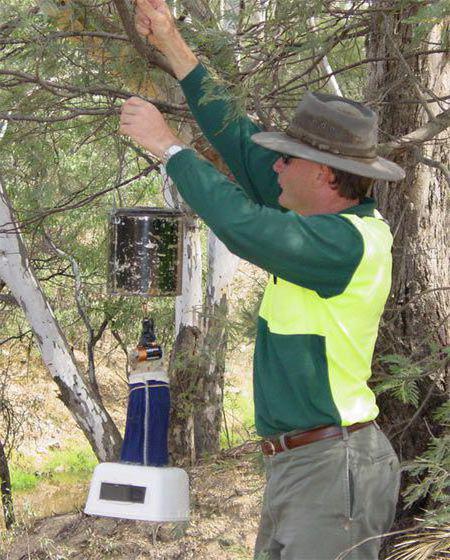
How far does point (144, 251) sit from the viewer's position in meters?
4.20

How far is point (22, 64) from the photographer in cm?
458

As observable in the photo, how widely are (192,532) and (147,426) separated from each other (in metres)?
2.77

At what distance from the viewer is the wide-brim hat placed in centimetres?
Answer: 277

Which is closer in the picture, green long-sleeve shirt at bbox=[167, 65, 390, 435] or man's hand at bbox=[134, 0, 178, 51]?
green long-sleeve shirt at bbox=[167, 65, 390, 435]

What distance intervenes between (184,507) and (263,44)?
6.18 ft

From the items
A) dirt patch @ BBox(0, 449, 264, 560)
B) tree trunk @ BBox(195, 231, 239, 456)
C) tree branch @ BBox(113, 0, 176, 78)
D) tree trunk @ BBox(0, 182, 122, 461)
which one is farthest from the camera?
tree trunk @ BBox(195, 231, 239, 456)

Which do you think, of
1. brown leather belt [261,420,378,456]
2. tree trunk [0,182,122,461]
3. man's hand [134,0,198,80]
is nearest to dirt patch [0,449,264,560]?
tree trunk [0,182,122,461]

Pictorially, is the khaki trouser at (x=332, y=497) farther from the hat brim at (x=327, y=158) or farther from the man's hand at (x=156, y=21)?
the man's hand at (x=156, y=21)

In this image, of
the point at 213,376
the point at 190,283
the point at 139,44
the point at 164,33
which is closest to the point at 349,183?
the point at 164,33

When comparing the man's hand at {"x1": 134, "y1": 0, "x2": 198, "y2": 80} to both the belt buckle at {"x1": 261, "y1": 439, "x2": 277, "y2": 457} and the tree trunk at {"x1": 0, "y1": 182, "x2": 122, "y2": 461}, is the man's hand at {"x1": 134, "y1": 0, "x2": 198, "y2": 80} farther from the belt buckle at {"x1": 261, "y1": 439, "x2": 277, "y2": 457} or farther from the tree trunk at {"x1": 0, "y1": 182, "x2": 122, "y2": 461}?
the tree trunk at {"x1": 0, "y1": 182, "x2": 122, "y2": 461}

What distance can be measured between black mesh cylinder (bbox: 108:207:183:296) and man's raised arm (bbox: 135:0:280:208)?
0.84m

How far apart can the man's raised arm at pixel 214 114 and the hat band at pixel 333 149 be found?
43 cm

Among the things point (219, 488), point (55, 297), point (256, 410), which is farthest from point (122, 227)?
point (55, 297)

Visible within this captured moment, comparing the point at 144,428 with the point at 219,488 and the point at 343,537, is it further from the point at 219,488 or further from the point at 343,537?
the point at 219,488
